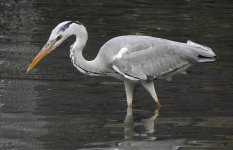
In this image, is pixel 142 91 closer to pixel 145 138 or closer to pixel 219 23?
pixel 145 138

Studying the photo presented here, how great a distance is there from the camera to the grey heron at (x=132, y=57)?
11359mm

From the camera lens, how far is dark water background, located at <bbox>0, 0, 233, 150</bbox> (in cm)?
1031

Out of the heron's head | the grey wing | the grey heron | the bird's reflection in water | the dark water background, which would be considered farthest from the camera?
the grey wing

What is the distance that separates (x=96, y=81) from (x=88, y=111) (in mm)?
1756

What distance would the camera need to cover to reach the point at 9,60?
14266 mm

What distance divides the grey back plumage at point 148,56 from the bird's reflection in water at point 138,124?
0.52m

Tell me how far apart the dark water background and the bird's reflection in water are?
12 mm

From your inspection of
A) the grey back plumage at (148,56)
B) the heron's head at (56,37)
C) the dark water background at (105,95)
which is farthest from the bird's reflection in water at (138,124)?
the heron's head at (56,37)

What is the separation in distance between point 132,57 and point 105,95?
3.39 feet

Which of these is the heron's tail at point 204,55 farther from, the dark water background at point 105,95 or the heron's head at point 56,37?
the heron's head at point 56,37

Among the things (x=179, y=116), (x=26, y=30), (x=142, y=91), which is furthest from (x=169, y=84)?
(x=26, y=30)

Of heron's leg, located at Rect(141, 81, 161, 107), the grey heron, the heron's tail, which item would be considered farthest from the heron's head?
the heron's tail

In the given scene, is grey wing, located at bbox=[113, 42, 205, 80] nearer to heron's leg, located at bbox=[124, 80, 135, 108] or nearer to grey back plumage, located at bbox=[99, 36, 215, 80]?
grey back plumage, located at bbox=[99, 36, 215, 80]

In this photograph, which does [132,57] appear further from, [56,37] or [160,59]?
[56,37]
